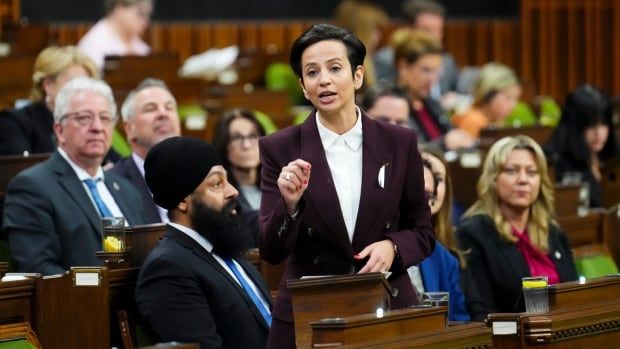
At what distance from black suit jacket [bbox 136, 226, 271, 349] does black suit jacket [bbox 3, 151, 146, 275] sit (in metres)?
0.70

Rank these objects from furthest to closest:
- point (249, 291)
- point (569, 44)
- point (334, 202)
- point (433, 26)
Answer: point (569, 44), point (433, 26), point (249, 291), point (334, 202)

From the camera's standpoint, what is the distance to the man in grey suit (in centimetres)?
471

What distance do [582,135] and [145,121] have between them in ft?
9.17

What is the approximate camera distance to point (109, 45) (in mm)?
9008

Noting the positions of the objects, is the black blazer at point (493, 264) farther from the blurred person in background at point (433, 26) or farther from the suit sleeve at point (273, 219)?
the blurred person in background at point (433, 26)

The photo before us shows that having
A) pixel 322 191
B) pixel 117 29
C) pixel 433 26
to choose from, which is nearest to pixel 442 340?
pixel 322 191

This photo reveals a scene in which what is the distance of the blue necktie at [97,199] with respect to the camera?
5035 mm

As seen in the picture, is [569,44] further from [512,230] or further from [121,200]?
[121,200]

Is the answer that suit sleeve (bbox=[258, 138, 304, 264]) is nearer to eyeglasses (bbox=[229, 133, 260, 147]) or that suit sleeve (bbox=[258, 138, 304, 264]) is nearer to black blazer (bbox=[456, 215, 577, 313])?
black blazer (bbox=[456, 215, 577, 313])

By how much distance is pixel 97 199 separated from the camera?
5074 millimetres

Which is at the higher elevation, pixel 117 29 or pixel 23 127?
pixel 117 29

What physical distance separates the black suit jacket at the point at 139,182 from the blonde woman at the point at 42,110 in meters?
0.54

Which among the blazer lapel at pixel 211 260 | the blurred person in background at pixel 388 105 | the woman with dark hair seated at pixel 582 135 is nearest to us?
the blazer lapel at pixel 211 260

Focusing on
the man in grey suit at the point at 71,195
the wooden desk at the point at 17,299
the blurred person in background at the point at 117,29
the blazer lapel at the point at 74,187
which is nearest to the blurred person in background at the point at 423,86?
the blurred person in background at the point at 117,29
